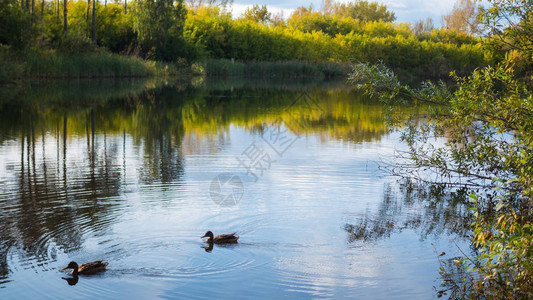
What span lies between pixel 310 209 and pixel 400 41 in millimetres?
73358

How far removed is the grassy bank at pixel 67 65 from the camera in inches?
1198

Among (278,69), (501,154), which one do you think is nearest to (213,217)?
(501,154)

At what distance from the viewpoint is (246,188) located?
917 centimetres

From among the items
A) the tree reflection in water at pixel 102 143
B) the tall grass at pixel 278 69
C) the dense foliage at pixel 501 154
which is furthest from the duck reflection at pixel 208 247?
the tall grass at pixel 278 69

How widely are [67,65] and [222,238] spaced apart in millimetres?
32522

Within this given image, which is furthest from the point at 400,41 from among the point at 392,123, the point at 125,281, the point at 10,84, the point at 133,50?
the point at 125,281

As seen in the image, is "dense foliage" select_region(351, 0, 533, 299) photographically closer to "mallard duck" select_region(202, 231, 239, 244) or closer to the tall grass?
"mallard duck" select_region(202, 231, 239, 244)

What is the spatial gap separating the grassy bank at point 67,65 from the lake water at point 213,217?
57.2 ft

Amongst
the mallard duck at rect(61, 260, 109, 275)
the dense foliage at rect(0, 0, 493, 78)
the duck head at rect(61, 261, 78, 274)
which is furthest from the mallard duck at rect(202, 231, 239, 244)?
the dense foliage at rect(0, 0, 493, 78)

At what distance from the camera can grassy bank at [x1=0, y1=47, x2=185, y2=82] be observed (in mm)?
30438

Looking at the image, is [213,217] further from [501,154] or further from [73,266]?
[501,154]

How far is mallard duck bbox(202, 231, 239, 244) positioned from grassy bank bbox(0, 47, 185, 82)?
25557 mm

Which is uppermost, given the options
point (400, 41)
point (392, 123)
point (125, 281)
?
point (400, 41)

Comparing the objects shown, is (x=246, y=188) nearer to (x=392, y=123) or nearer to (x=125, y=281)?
(x=392, y=123)
